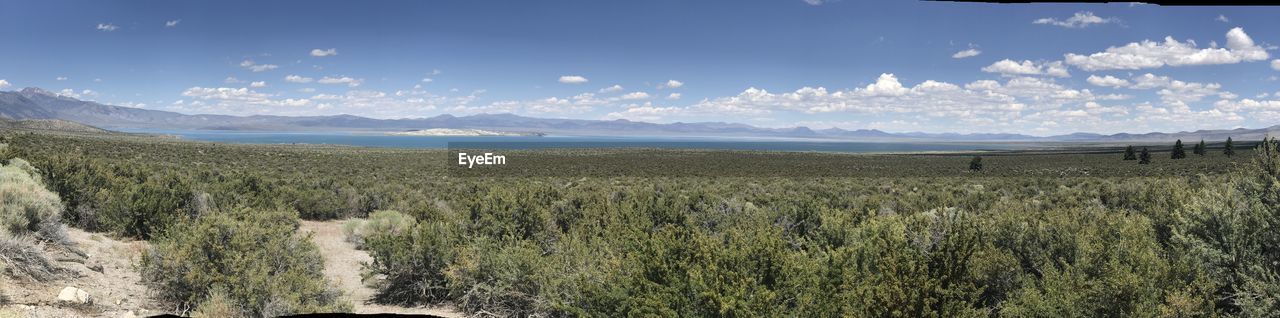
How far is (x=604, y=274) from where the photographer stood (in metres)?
8.20

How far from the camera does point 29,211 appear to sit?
10789 mm

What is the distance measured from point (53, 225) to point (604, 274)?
9302 mm

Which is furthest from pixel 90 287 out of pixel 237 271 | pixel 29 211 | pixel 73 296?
pixel 29 211

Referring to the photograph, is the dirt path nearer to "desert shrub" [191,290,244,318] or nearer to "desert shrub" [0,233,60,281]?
"desert shrub" [191,290,244,318]

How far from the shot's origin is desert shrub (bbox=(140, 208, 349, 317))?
26.6ft

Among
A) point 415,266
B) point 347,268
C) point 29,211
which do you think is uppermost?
point 29,211

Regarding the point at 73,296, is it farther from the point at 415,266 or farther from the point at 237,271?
the point at 415,266

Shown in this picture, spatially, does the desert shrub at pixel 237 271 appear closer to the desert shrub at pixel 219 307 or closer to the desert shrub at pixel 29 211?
the desert shrub at pixel 219 307

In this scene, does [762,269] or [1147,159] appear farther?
[1147,159]

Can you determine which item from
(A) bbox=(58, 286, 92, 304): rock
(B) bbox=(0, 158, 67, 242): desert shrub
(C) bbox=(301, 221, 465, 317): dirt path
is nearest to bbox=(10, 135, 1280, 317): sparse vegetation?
(C) bbox=(301, 221, 465, 317): dirt path

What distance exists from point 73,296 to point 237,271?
5.59 ft

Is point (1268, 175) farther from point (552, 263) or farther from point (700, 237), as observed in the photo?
point (552, 263)

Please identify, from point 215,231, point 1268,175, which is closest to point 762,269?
point 1268,175

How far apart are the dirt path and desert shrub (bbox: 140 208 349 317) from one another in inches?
30.6
